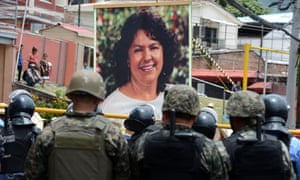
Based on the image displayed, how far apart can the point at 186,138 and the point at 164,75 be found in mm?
7063

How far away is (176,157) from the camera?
13.4 feet

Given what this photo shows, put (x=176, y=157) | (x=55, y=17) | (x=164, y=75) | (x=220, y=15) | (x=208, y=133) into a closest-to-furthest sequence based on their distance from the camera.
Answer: (x=176, y=157)
(x=208, y=133)
(x=164, y=75)
(x=55, y=17)
(x=220, y=15)

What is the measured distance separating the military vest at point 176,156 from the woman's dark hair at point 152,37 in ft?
22.5

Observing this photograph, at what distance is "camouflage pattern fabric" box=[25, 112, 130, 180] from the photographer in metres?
4.14

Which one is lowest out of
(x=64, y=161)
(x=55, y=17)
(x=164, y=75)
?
(x=64, y=161)

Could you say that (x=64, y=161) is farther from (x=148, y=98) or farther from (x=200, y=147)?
(x=148, y=98)

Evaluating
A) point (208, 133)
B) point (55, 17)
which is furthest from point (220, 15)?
point (208, 133)

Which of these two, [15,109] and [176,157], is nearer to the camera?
[176,157]

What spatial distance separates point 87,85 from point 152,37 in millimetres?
7021

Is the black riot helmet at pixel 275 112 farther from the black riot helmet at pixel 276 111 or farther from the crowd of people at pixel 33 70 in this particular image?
the crowd of people at pixel 33 70

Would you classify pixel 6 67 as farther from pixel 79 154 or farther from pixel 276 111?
pixel 79 154

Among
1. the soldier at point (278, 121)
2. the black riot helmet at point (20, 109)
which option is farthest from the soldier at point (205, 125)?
the black riot helmet at point (20, 109)

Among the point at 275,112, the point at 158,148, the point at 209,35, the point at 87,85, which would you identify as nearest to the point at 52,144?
the point at 87,85

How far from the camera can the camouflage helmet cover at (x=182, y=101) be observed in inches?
163
